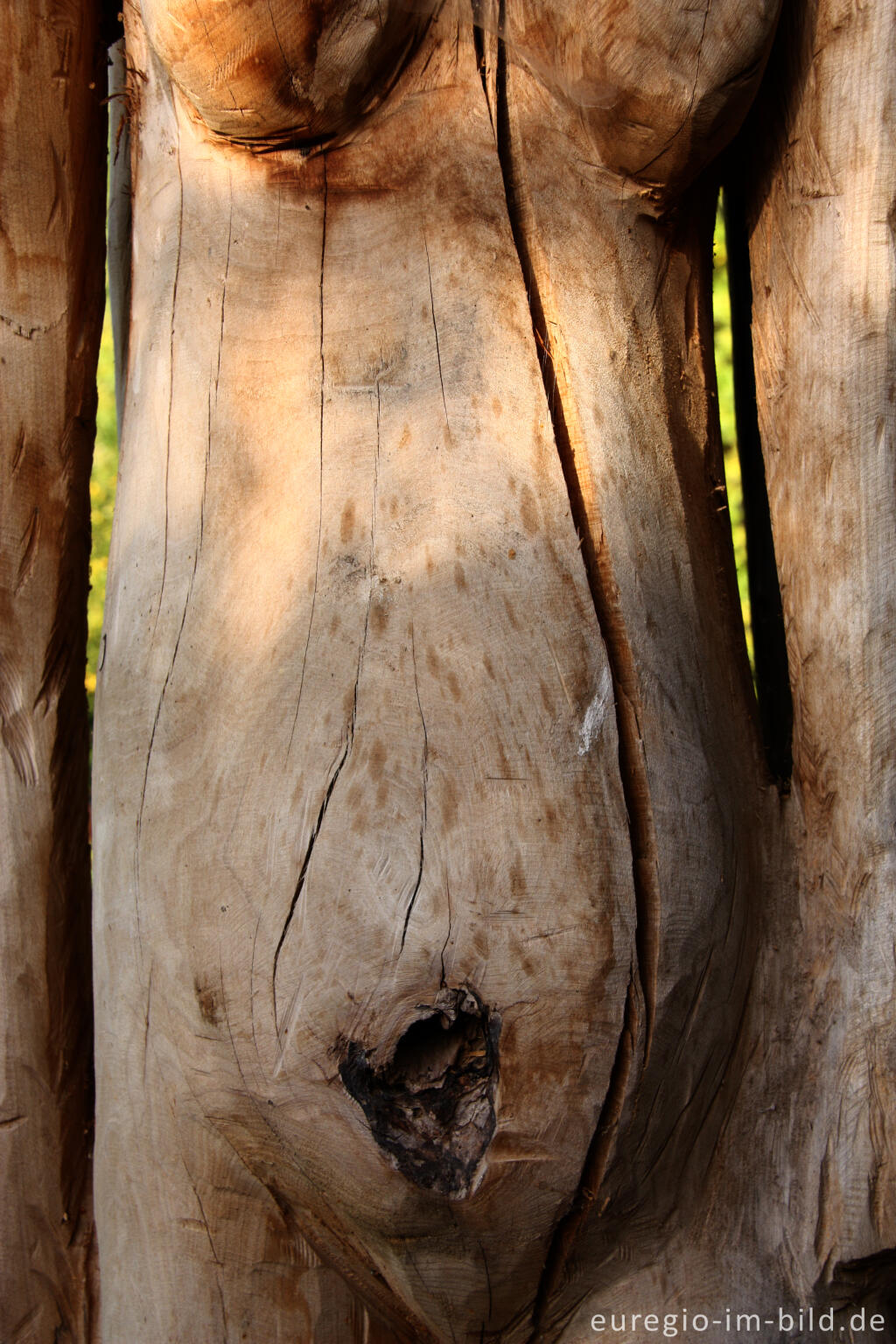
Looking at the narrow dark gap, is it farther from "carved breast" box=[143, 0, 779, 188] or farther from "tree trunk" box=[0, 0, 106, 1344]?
"tree trunk" box=[0, 0, 106, 1344]

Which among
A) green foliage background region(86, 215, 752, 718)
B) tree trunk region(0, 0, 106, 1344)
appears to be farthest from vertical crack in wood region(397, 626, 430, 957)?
green foliage background region(86, 215, 752, 718)

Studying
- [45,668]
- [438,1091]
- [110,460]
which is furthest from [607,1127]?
[110,460]

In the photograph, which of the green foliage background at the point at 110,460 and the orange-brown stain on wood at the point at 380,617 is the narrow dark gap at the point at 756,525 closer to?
the orange-brown stain on wood at the point at 380,617

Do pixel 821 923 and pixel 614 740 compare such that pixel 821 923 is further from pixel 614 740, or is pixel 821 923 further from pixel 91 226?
pixel 91 226

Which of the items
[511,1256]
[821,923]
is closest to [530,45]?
[821,923]

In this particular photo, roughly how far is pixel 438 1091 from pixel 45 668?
2.02 feet

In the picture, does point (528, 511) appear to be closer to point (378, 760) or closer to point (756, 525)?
point (378, 760)

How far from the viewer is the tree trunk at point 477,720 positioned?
104 centimetres

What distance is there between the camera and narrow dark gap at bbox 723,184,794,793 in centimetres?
143

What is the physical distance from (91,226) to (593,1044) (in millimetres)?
1034

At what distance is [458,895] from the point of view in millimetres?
1024

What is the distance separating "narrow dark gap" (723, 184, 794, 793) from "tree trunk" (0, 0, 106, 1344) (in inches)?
29.9

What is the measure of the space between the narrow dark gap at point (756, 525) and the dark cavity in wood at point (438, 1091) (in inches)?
21.4

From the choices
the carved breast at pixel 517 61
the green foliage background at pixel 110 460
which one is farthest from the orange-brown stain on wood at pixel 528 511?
the green foliage background at pixel 110 460
